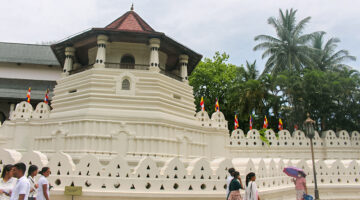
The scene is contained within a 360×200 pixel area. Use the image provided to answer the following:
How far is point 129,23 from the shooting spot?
19641mm

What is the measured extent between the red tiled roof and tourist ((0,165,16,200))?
1438 cm

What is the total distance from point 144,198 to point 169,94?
371 inches

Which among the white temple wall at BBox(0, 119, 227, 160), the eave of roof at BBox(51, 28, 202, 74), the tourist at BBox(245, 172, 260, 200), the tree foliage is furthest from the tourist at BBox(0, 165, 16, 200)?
the tree foliage

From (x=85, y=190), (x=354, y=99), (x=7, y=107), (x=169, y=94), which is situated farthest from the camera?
(x=7, y=107)

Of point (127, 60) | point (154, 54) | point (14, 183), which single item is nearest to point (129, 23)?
point (127, 60)

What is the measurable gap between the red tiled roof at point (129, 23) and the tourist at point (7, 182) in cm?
1438

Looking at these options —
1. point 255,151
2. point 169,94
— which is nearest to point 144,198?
point 169,94

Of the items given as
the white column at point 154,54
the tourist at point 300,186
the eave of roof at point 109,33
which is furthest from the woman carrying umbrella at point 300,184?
the eave of roof at point 109,33

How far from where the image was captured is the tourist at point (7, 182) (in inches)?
208

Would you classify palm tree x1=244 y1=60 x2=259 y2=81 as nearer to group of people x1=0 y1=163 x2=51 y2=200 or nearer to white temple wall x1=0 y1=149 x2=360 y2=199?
white temple wall x1=0 y1=149 x2=360 y2=199

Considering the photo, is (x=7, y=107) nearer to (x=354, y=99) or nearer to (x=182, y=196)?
(x=182, y=196)

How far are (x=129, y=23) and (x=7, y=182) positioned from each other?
15.9 meters

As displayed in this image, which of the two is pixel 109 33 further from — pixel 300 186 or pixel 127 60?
pixel 300 186

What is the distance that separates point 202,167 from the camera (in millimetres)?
10211
